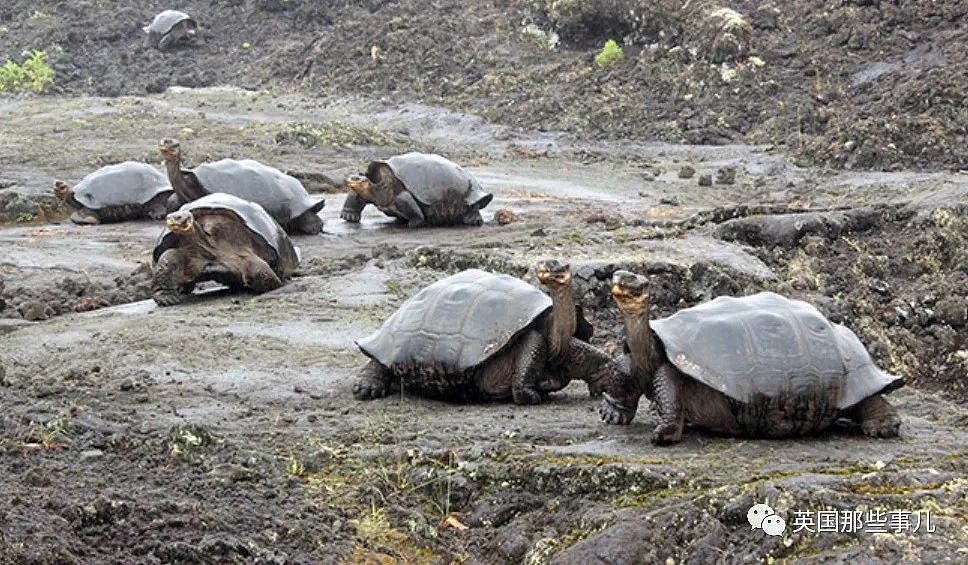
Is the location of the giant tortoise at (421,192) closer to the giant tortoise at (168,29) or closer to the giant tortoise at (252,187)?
the giant tortoise at (252,187)

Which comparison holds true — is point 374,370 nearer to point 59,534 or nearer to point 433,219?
point 59,534

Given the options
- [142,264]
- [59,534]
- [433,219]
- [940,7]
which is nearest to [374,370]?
[59,534]

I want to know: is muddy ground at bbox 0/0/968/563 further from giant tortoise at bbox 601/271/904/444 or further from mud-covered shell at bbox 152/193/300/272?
mud-covered shell at bbox 152/193/300/272

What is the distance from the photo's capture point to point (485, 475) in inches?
204

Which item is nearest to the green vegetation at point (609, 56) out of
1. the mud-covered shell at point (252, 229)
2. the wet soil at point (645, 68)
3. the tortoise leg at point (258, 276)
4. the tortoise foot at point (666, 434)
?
the wet soil at point (645, 68)

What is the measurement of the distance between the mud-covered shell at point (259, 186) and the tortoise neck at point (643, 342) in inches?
282

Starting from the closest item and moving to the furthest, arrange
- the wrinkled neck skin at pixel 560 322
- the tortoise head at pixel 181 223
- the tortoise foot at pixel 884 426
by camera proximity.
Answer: the tortoise foot at pixel 884 426
the wrinkled neck skin at pixel 560 322
the tortoise head at pixel 181 223

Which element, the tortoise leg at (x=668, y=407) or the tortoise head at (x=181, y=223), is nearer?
the tortoise leg at (x=668, y=407)

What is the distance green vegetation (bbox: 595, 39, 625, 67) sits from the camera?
21391 millimetres

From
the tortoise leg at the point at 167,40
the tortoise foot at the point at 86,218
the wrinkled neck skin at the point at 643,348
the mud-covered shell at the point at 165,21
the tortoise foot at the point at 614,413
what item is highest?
the mud-covered shell at the point at 165,21

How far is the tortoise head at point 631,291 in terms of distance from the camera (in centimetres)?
537

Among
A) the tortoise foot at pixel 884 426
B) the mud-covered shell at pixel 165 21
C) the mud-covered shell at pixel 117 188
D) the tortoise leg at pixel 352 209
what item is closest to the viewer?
the tortoise foot at pixel 884 426

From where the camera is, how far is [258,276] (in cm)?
945

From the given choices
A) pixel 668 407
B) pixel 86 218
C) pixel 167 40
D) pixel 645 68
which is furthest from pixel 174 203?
pixel 167 40
